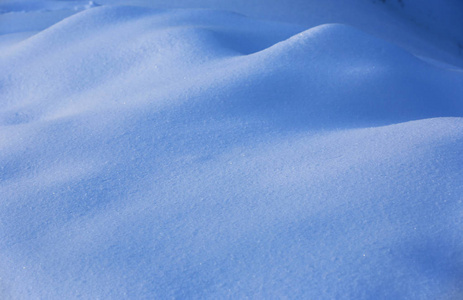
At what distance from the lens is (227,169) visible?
0.99 metres

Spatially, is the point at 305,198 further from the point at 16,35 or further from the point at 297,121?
the point at 16,35

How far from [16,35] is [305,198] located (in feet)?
6.45

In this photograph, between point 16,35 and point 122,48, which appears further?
point 16,35

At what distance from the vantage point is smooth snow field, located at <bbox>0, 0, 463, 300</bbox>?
759mm

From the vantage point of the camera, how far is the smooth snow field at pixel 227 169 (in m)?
0.76

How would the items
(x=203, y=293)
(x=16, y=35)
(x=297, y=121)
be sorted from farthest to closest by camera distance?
(x=16, y=35), (x=297, y=121), (x=203, y=293)

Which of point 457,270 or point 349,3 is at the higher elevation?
point 349,3

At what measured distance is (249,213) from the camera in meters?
0.88

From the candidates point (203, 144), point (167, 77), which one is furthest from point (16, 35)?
point (203, 144)

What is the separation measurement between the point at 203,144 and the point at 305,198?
32cm

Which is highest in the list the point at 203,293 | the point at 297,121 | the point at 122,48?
the point at 122,48

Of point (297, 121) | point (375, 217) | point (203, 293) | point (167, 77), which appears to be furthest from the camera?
point (167, 77)

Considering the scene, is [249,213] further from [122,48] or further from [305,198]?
[122,48]

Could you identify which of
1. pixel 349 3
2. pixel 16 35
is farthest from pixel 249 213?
pixel 349 3
